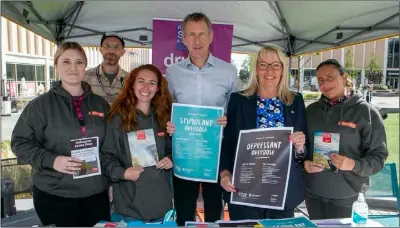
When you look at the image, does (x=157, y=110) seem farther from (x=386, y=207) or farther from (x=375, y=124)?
(x=386, y=207)

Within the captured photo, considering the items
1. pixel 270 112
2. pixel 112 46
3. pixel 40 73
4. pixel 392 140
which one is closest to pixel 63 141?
pixel 270 112

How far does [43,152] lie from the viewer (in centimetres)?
197

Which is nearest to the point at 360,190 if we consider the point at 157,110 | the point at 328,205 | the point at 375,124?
the point at 328,205

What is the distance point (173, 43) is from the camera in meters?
4.57

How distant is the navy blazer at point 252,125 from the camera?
80.1 inches

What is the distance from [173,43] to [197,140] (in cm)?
266

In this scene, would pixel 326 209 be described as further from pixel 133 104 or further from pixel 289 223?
pixel 133 104

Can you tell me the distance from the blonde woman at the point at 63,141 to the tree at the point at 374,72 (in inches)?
1863

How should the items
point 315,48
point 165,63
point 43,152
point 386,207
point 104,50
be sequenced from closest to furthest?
point 43,152, point 104,50, point 386,207, point 165,63, point 315,48

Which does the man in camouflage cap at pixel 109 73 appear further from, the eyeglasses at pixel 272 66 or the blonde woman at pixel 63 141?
the eyeglasses at pixel 272 66

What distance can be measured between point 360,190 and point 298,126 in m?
0.96

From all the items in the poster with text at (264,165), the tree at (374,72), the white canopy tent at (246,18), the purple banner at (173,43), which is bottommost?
the poster with text at (264,165)

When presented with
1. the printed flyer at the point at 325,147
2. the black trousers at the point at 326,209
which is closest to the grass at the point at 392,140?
the black trousers at the point at 326,209

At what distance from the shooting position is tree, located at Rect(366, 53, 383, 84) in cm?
4281
